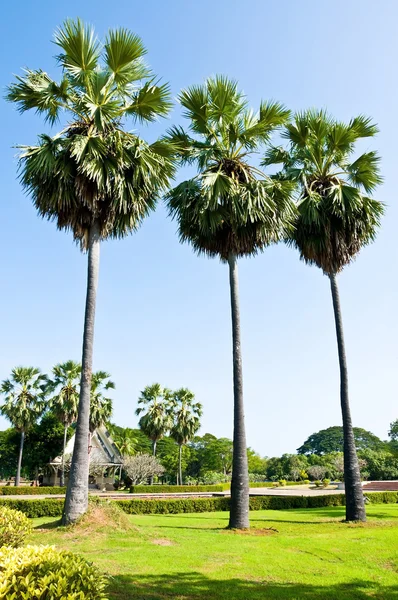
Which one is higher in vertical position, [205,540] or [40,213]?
[40,213]

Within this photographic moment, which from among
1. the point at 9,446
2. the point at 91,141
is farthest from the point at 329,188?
the point at 9,446

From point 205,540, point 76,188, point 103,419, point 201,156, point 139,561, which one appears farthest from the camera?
point 103,419

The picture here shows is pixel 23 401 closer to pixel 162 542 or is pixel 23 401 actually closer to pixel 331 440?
pixel 162 542

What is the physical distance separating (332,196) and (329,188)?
525mm

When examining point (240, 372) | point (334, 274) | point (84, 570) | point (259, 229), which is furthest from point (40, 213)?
point (84, 570)

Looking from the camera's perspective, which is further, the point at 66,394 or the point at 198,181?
the point at 66,394

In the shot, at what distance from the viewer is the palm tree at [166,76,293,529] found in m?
16.0

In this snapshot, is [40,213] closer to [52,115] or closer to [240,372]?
[52,115]

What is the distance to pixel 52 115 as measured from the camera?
1553 centimetres

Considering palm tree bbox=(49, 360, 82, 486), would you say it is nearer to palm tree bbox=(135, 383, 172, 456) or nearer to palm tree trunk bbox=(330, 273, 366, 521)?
palm tree bbox=(135, 383, 172, 456)

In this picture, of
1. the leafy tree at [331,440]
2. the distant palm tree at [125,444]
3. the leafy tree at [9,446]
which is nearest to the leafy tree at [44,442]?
the leafy tree at [9,446]

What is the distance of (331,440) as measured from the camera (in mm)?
135375

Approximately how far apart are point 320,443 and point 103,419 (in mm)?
107899

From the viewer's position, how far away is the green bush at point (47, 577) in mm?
4000
